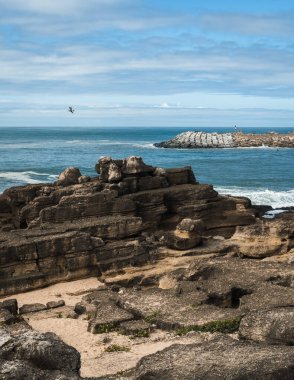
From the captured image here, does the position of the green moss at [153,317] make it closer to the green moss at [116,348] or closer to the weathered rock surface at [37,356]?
the green moss at [116,348]

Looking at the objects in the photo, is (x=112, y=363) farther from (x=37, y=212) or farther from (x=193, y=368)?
(x=37, y=212)

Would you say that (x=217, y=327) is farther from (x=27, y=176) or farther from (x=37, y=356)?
(x=27, y=176)

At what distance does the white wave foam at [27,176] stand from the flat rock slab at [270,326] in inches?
2118

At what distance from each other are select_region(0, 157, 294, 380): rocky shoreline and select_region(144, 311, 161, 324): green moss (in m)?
0.05

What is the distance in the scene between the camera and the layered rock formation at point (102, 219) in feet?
86.5

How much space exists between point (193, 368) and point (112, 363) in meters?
4.99

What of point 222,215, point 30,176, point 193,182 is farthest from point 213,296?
point 30,176

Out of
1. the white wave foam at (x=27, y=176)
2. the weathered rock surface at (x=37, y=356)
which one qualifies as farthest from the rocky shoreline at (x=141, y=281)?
the white wave foam at (x=27, y=176)

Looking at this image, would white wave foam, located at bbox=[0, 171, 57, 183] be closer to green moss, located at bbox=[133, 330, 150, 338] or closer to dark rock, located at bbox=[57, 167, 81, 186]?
dark rock, located at bbox=[57, 167, 81, 186]

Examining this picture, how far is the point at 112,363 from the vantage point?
16641mm

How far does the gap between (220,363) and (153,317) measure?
304 inches

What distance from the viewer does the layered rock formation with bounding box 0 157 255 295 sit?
86.5 ft

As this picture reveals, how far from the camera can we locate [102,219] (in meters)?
29.5

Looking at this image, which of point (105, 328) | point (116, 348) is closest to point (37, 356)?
point (116, 348)
